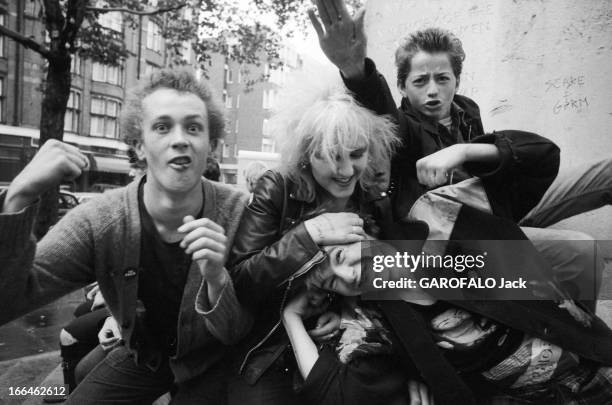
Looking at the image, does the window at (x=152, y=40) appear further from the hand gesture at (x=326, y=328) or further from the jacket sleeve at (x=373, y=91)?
the hand gesture at (x=326, y=328)

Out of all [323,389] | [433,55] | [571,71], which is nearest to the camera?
[323,389]

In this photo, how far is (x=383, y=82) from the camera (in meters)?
1.83

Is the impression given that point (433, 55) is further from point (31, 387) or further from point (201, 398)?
point (31, 387)

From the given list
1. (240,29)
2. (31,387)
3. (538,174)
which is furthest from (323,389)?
(240,29)

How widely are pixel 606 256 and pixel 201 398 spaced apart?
223 cm

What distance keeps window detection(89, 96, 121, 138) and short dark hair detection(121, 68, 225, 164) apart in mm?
25905

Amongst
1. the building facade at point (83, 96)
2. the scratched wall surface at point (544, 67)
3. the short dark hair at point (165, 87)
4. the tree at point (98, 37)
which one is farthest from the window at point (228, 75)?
the short dark hair at point (165, 87)

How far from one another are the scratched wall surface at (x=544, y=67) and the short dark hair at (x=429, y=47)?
0.85 meters

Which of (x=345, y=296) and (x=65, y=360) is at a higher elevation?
(x=345, y=296)

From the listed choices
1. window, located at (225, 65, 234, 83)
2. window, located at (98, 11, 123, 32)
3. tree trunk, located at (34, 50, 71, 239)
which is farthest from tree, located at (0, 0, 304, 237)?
window, located at (225, 65, 234, 83)

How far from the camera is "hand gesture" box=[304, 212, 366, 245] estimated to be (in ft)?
5.20

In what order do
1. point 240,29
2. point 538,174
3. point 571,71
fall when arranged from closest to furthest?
point 538,174 → point 571,71 → point 240,29

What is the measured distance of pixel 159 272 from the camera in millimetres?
1918

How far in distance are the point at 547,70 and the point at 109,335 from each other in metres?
2.68
